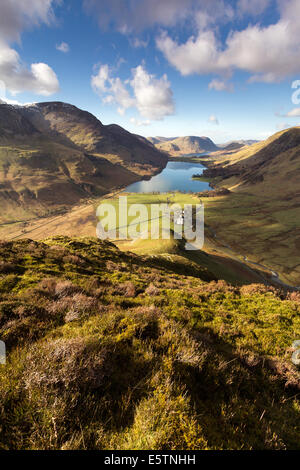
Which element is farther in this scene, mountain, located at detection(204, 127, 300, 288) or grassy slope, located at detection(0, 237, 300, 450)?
mountain, located at detection(204, 127, 300, 288)

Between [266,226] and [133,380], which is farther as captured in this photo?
[266,226]

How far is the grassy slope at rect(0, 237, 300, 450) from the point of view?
3.31 m

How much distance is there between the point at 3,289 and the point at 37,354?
20.9 ft

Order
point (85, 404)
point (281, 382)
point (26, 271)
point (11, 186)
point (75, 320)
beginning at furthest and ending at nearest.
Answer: point (11, 186), point (26, 271), point (75, 320), point (281, 382), point (85, 404)

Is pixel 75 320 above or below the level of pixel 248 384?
above

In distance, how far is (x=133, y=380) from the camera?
14.7 ft

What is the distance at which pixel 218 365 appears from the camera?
5418mm

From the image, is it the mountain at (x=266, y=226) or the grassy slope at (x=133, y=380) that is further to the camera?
the mountain at (x=266, y=226)

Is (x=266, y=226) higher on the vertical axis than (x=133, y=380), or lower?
higher

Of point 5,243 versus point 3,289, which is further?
point 5,243

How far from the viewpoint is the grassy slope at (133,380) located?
331cm
